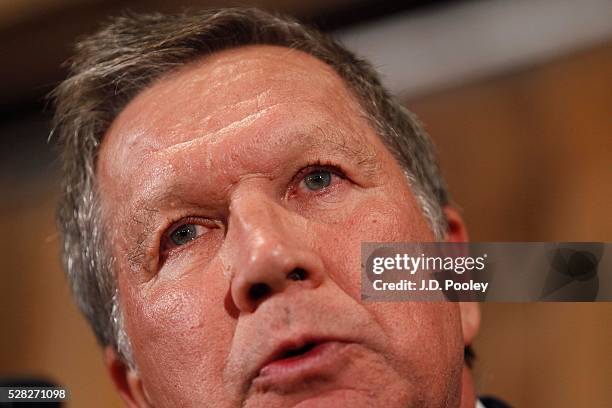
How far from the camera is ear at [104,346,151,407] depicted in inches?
50.9

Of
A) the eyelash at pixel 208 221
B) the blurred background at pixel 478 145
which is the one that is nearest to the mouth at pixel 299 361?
the eyelash at pixel 208 221

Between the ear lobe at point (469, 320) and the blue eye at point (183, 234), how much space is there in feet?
1.27

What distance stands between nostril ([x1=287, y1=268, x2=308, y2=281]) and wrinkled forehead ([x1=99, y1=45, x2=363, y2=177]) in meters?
0.24

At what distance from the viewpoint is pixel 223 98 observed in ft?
3.96

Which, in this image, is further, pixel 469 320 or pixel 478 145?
pixel 478 145

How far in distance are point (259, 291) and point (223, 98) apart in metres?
0.32

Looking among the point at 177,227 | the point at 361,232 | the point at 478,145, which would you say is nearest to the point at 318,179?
the point at 361,232

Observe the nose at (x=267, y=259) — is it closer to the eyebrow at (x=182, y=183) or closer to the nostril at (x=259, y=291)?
the nostril at (x=259, y=291)

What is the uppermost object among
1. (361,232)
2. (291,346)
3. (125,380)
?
(361,232)

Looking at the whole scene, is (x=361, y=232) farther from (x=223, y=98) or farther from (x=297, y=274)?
(x=223, y=98)

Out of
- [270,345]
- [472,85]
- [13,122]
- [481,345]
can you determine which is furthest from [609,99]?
[13,122]

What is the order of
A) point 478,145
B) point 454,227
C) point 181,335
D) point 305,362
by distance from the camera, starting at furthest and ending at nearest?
point 478,145
point 454,227
point 181,335
point 305,362

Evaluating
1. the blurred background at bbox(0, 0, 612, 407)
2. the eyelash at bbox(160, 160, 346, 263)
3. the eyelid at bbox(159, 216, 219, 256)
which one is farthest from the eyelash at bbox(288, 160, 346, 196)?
the blurred background at bbox(0, 0, 612, 407)

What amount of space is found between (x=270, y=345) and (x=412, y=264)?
9.0 inches
